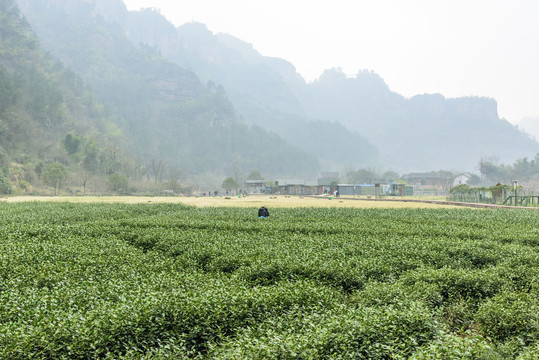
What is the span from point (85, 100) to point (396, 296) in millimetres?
172811

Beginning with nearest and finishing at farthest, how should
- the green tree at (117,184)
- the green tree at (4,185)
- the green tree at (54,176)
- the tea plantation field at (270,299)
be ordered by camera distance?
the tea plantation field at (270,299) → the green tree at (4,185) → the green tree at (54,176) → the green tree at (117,184)

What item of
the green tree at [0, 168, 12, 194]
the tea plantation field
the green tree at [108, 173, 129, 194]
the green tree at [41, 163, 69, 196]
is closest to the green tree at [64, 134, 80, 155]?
the green tree at [108, 173, 129, 194]

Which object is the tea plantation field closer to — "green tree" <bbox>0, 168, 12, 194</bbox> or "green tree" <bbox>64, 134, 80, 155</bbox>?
"green tree" <bbox>0, 168, 12, 194</bbox>

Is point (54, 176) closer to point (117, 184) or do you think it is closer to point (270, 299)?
point (117, 184)

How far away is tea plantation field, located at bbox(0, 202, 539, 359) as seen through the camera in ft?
22.6

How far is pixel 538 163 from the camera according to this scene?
155625mm

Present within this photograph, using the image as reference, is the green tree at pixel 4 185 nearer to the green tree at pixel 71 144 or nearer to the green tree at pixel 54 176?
the green tree at pixel 54 176

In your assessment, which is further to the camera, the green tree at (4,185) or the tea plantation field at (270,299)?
the green tree at (4,185)

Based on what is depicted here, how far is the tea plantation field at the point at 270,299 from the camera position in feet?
22.6

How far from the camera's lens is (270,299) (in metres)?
9.03

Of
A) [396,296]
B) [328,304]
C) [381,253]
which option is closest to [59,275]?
[328,304]

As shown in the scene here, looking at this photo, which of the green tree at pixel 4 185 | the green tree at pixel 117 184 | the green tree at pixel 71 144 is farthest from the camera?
the green tree at pixel 71 144

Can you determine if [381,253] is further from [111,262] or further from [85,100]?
[85,100]

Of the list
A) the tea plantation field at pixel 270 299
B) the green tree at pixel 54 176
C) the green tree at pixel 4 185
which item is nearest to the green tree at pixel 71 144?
the green tree at pixel 54 176
